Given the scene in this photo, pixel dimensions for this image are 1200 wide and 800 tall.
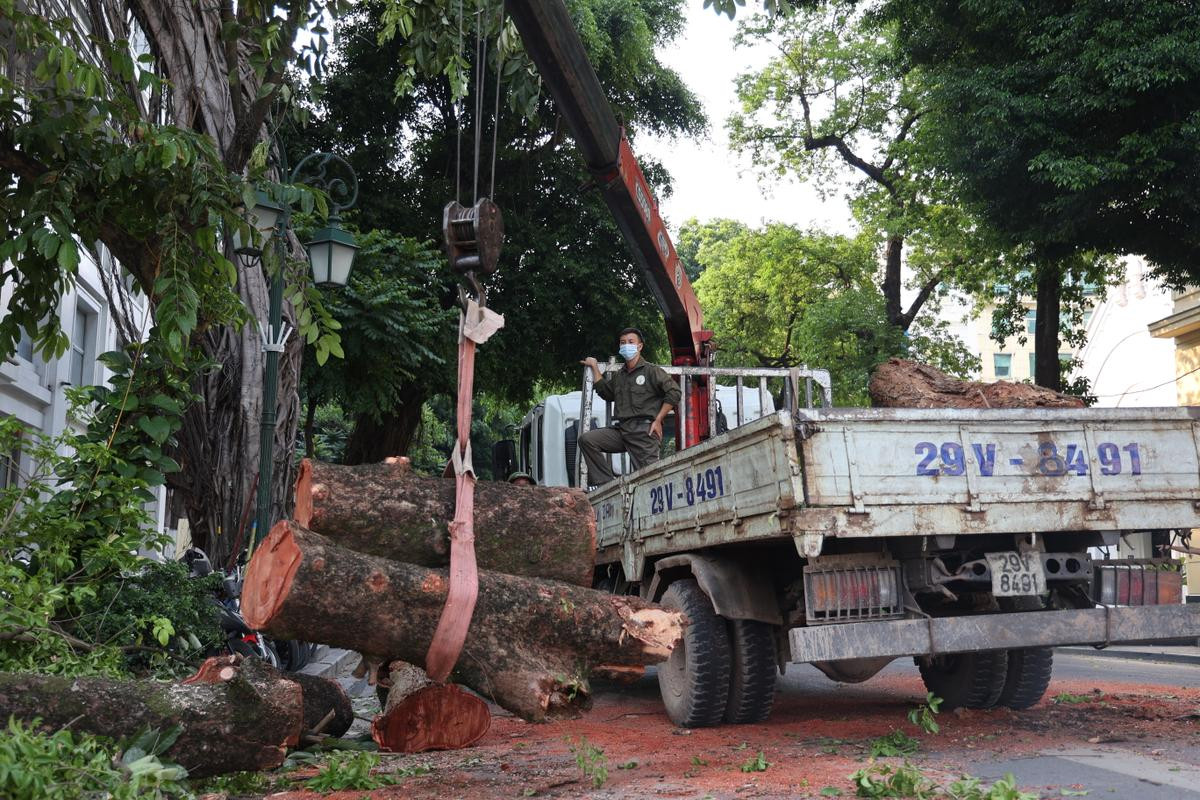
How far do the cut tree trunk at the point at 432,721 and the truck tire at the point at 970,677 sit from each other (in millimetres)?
3208

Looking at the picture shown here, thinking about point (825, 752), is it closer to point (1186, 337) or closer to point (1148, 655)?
point (1148, 655)

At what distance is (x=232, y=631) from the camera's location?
26.3 feet

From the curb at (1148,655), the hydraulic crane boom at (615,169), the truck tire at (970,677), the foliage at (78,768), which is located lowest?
the foliage at (78,768)

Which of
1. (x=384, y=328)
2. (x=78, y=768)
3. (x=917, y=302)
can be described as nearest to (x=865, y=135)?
(x=917, y=302)

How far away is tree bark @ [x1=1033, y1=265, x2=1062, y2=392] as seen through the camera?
1775cm

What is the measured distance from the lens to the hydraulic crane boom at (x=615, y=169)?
7113 mm

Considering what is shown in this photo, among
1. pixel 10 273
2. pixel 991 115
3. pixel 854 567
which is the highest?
pixel 991 115

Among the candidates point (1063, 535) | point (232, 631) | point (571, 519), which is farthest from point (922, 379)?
point (232, 631)

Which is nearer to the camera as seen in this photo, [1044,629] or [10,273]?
[1044,629]

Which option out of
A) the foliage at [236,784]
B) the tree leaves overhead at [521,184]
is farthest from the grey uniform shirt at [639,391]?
the tree leaves overhead at [521,184]

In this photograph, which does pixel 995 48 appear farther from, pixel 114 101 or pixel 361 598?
pixel 361 598

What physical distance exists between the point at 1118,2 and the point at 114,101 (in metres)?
11.7

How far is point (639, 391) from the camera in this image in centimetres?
1006

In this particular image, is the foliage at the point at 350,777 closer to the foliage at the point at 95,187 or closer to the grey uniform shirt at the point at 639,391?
the foliage at the point at 95,187
